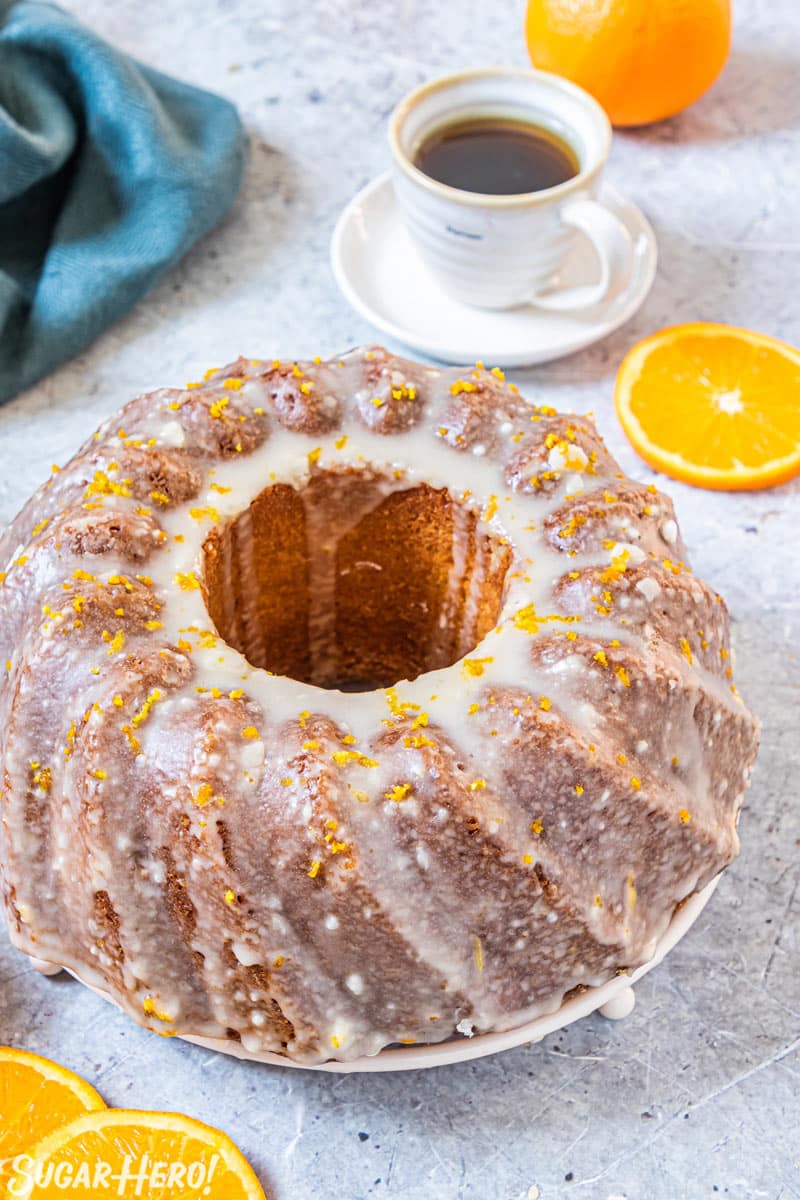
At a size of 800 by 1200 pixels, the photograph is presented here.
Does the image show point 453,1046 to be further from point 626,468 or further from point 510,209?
point 510,209

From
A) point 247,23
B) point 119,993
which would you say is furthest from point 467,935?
point 247,23

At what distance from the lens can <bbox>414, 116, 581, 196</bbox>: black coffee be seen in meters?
2.35

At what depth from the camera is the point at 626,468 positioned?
2326 millimetres

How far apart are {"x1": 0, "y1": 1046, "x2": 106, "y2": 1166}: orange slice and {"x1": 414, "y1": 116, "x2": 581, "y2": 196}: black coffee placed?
153cm

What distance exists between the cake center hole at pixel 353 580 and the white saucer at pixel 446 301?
64 cm

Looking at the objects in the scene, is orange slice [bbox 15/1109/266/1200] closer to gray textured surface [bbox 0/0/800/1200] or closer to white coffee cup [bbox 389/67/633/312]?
gray textured surface [bbox 0/0/800/1200]

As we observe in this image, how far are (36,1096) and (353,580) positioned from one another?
29.4 inches

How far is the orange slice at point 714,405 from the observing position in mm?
2262

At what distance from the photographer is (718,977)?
69.1 inches

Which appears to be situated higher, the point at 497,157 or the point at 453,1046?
the point at 497,157

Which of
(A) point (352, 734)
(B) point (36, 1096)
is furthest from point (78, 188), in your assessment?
(B) point (36, 1096)

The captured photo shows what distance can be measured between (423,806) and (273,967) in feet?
0.76

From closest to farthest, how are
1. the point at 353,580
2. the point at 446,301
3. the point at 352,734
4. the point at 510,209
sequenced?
1. the point at 352,734
2. the point at 353,580
3. the point at 510,209
4. the point at 446,301

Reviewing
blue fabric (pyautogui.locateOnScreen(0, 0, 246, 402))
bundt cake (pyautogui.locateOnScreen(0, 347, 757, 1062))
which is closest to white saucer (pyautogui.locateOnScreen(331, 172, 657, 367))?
blue fabric (pyautogui.locateOnScreen(0, 0, 246, 402))
